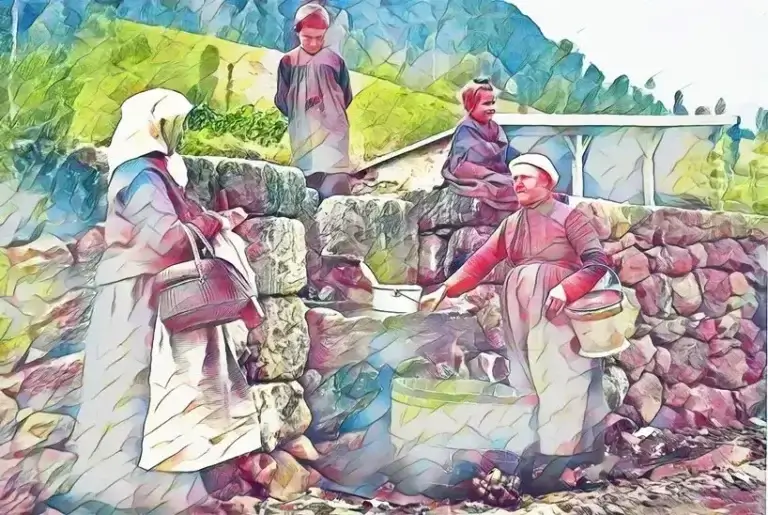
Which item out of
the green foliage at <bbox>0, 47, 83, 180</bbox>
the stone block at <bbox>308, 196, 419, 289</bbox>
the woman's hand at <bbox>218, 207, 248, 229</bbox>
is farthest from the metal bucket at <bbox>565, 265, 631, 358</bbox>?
the green foliage at <bbox>0, 47, 83, 180</bbox>

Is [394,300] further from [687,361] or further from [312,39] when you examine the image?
[687,361]

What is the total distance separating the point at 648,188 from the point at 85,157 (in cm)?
120

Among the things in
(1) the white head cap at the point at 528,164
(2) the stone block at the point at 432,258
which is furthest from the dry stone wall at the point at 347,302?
(1) the white head cap at the point at 528,164

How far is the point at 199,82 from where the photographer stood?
1.37 m

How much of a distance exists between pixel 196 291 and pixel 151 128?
0.34 metres

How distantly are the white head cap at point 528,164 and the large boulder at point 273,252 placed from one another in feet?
1.58

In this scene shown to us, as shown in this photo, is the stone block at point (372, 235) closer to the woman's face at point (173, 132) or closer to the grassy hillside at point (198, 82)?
the grassy hillside at point (198, 82)

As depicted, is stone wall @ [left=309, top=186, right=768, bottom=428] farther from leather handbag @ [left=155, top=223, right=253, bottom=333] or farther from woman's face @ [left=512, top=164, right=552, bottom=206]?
leather handbag @ [left=155, top=223, right=253, bottom=333]

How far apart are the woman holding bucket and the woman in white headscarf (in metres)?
0.51

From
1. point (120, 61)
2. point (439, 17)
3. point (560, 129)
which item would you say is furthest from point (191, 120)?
point (560, 129)

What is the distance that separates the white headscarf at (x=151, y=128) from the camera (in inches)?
52.4

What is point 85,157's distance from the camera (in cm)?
133

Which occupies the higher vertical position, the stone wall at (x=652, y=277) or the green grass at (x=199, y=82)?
the green grass at (x=199, y=82)

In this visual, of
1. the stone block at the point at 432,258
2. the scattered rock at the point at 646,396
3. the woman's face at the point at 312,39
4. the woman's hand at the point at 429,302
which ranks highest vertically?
the woman's face at the point at 312,39
